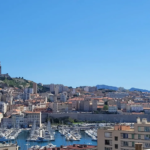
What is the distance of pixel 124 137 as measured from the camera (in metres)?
13.4

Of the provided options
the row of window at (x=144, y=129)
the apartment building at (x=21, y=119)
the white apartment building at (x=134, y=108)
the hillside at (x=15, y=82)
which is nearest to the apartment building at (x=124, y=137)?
the row of window at (x=144, y=129)

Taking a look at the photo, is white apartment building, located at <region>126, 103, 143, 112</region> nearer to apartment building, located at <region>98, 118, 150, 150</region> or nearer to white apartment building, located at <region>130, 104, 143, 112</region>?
white apartment building, located at <region>130, 104, 143, 112</region>

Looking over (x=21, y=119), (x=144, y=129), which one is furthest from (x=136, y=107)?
(x=144, y=129)

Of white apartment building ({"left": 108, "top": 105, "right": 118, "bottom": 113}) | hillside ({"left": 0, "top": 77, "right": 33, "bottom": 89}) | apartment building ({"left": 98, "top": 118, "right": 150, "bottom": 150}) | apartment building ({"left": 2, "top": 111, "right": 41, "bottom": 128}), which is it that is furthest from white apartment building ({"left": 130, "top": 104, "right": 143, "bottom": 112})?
apartment building ({"left": 98, "top": 118, "right": 150, "bottom": 150})

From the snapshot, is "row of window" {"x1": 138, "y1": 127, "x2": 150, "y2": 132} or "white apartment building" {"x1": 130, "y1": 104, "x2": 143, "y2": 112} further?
"white apartment building" {"x1": 130, "y1": 104, "x2": 143, "y2": 112}

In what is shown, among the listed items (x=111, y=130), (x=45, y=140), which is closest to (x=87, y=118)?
(x=45, y=140)

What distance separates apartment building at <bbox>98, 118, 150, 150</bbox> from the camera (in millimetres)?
13008

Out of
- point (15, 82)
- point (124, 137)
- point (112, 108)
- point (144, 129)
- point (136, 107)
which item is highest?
point (15, 82)

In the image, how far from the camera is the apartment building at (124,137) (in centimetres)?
1301

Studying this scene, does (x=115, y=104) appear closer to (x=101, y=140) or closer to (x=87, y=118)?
(x=87, y=118)

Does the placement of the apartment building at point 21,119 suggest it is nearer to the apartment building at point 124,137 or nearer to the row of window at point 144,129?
the apartment building at point 124,137

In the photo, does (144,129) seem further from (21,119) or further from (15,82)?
(15,82)

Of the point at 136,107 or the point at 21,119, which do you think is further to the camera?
the point at 136,107

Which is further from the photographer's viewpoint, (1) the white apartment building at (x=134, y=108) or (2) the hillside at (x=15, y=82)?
(2) the hillside at (x=15, y=82)
